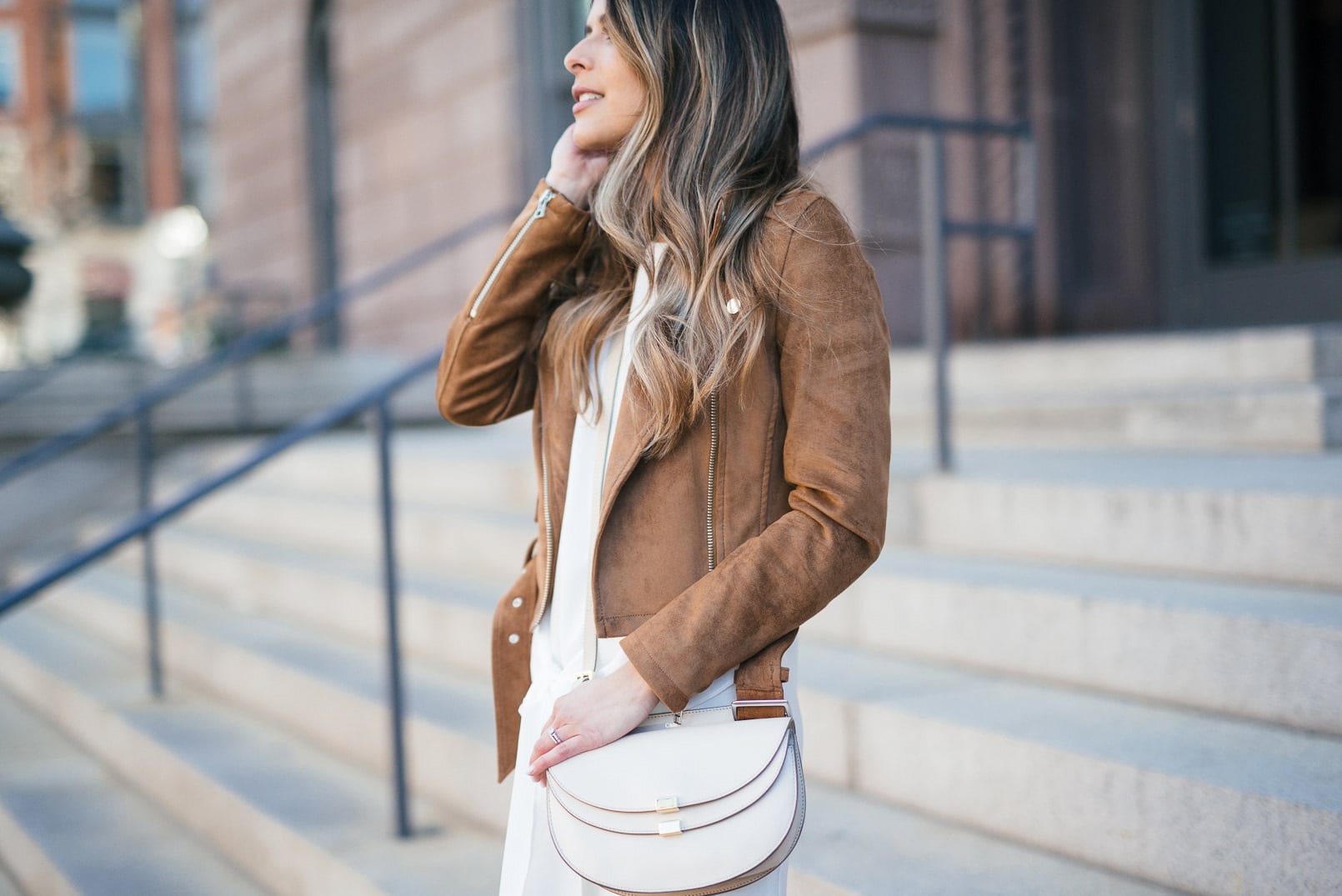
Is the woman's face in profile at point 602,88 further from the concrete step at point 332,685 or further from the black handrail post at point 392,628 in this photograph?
the concrete step at point 332,685

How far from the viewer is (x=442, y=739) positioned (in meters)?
3.40

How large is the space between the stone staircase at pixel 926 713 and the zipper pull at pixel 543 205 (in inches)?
52.1

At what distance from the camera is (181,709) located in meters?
4.61

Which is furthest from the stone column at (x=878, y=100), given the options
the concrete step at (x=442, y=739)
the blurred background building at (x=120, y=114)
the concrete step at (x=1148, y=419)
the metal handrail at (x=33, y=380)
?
the blurred background building at (x=120, y=114)

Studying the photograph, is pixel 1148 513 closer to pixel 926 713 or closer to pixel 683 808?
pixel 926 713

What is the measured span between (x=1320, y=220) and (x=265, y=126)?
969 cm

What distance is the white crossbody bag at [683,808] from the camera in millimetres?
1333

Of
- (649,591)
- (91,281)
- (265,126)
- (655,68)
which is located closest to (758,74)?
(655,68)

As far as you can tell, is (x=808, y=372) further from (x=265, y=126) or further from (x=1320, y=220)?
(x=265, y=126)

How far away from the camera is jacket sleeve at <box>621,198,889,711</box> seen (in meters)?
1.40

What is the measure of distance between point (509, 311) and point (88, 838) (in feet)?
9.36

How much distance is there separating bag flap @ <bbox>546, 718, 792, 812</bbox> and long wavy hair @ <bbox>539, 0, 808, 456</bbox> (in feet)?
1.10

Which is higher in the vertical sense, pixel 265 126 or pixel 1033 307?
pixel 265 126

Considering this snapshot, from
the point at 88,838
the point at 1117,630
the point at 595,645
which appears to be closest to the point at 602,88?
the point at 595,645
